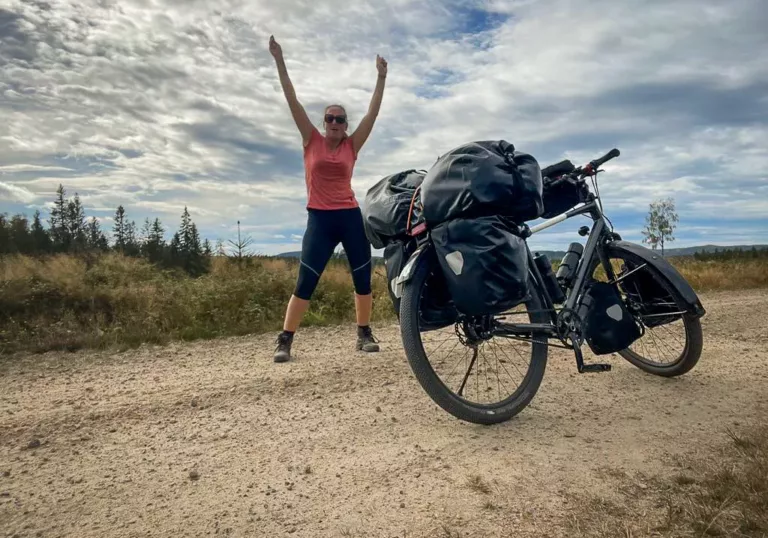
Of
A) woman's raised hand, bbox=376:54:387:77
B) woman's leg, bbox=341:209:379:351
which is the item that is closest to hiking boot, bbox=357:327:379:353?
woman's leg, bbox=341:209:379:351

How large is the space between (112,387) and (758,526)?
396cm

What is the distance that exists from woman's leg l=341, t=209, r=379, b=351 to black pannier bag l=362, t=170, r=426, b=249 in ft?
4.09

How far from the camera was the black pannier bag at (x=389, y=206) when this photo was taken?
320 cm

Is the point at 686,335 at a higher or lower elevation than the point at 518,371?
higher

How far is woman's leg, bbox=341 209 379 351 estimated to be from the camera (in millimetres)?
4871

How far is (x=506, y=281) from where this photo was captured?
2791 mm

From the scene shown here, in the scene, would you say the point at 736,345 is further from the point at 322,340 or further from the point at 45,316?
the point at 45,316

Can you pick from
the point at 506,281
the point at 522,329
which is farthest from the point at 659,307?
the point at 506,281

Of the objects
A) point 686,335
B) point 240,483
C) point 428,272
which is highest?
point 428,272

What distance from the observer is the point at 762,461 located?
2.30m

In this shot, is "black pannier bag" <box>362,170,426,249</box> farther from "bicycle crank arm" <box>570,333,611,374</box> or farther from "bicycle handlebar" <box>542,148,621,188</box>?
"bicycle crank arm" <box>570,333,611,374</box>

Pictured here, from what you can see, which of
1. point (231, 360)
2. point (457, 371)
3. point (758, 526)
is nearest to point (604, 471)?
point (758, 526)

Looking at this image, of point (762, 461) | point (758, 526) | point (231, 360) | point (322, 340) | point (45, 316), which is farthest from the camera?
point (45, 316)

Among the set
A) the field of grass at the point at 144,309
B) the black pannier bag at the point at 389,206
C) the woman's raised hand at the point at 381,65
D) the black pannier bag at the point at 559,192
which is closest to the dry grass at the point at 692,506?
the black pannier bag at the point at 389,206
